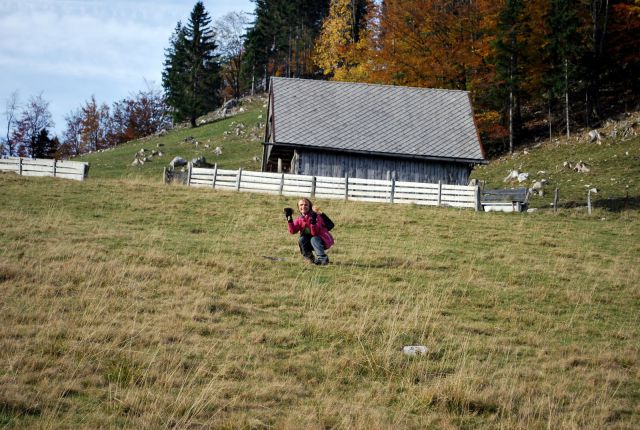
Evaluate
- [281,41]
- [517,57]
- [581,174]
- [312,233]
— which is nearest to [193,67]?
[281,41]

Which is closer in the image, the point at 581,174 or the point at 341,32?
the point at 581,174

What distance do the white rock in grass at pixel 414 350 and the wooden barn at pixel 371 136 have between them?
20.9 meters

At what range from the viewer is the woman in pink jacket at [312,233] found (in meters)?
12.0

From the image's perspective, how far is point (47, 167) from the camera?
28.9 m

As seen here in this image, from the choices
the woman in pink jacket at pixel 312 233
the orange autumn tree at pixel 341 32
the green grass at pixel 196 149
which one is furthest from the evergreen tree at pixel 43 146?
the woman in pink jacket at pixel 312 233

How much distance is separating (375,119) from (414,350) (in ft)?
79.1

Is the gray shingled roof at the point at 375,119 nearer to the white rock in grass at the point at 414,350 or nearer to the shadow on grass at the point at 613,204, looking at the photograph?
the shadow on grass at the point at 613,204

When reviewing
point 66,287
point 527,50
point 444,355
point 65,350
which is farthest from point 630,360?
point 527,50

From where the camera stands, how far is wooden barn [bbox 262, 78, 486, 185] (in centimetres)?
2816

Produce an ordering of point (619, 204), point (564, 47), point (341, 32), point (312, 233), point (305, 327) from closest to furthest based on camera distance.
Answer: point (305, 327), point (312, 233), point (619, 204), point (564, 47), point (341, 32)

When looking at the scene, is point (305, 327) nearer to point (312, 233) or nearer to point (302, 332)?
point (302, 332)

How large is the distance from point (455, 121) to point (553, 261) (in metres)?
17.6

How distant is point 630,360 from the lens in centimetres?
747

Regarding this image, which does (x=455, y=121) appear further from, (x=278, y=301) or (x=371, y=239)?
(x=278, y=301)
